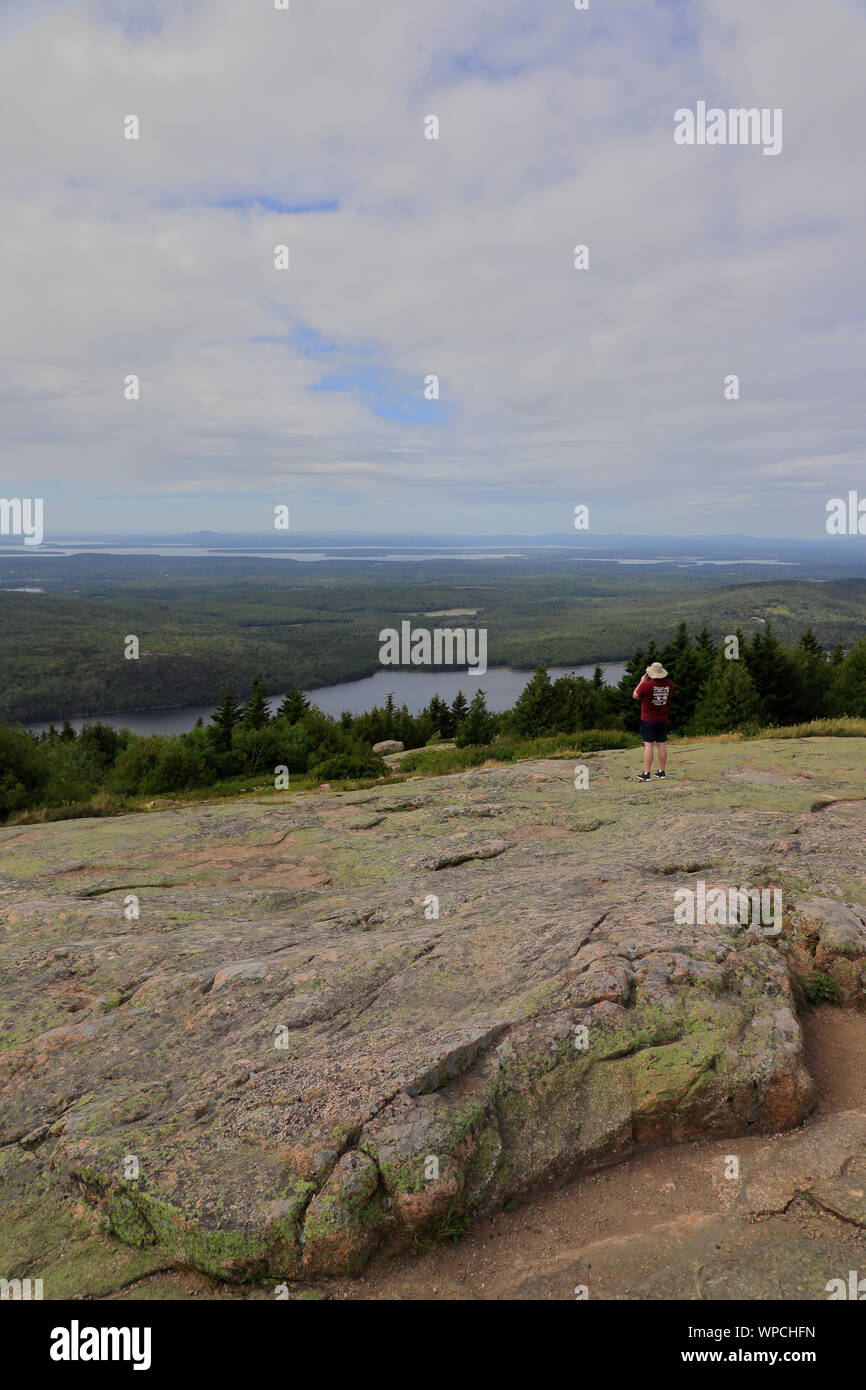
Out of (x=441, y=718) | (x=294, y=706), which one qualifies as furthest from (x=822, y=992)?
(x=441, y=718)

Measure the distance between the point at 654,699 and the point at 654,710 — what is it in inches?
11.8

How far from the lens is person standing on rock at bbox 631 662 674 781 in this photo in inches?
560

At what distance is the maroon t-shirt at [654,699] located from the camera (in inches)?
558

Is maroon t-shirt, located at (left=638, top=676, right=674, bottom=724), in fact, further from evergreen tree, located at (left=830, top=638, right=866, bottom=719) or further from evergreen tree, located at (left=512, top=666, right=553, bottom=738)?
evergreen tree, located at (left=830, top=638, right=866, bottom=719)

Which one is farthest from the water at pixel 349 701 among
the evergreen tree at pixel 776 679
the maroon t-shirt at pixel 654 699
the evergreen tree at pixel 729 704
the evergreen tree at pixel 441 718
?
the maroon t-shirt at pixel 654 699

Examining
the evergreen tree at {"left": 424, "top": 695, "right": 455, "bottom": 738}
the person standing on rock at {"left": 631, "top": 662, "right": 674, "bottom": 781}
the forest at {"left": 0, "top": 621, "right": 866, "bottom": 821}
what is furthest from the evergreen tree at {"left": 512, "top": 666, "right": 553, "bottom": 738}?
the person standing on rock at {"left": 631, "top": 662, "right": 674, "bottom": 781}

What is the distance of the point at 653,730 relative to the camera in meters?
14.6

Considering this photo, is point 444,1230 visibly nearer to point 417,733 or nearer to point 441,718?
point 417,733

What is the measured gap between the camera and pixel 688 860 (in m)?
9.25
